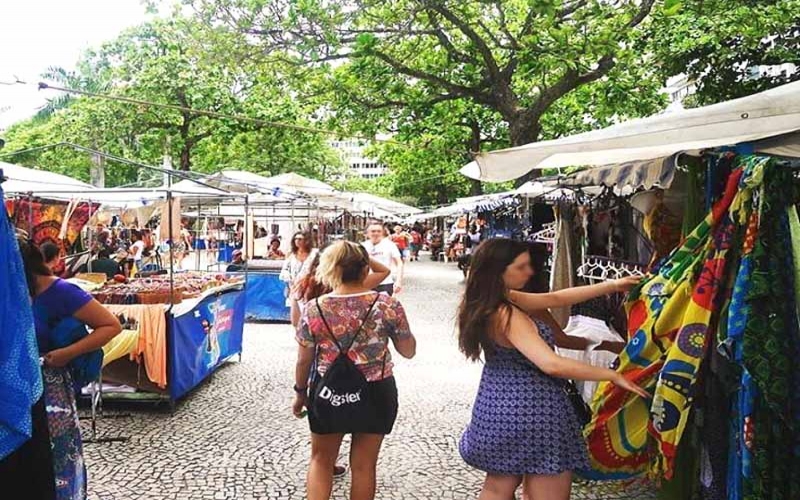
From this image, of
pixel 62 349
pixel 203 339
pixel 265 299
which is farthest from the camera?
pixel 265 299

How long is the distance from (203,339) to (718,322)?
5173 mm

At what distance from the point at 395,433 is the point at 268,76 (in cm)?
837

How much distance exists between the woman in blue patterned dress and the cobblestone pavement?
1.51 m

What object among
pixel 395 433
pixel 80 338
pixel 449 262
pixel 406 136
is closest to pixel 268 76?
pixel 406 136

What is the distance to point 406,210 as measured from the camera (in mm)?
25766

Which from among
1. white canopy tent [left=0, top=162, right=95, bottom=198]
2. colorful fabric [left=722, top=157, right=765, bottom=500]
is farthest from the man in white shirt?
colorful fabric [left=722, top=157, right=765, bottom=500]

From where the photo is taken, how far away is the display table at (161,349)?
5.75m

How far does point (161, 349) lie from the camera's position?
5.77m

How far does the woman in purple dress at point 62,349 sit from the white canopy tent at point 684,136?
212 cm

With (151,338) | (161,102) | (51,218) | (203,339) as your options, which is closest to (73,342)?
(151,338)

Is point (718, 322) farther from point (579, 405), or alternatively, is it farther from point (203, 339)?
point (203, 339)

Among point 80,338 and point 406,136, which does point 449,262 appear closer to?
point 406,136

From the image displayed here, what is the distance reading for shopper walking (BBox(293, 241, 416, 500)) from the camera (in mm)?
3168

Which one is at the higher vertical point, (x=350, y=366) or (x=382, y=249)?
(x=382, y=249)
